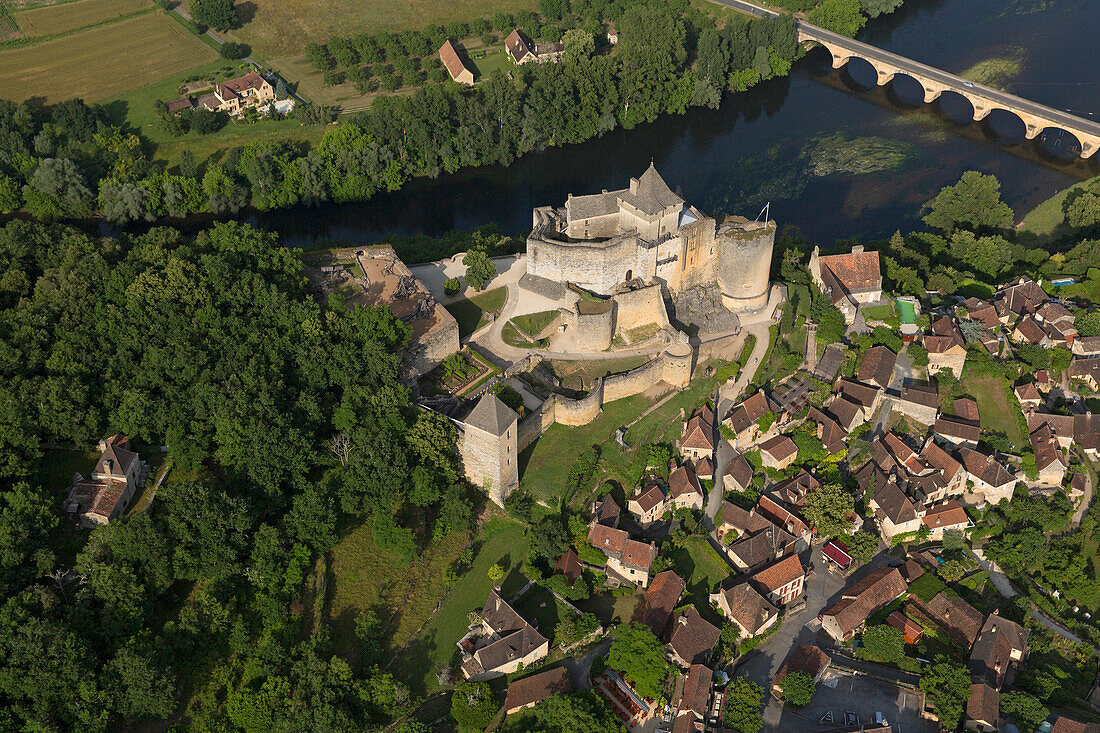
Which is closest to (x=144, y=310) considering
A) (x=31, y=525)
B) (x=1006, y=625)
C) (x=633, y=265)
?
(x=31, y=525)

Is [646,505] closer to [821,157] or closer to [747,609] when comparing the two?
[747,609]

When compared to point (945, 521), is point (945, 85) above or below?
above

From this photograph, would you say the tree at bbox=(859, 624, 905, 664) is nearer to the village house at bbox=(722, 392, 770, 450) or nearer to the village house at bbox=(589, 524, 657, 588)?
the village house at bbox=(589, 524, 657, 588)

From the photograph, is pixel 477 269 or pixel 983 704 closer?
pixel 983 704

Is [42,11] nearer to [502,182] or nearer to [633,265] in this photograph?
[502,182]

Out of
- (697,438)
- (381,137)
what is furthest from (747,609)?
(381,137)

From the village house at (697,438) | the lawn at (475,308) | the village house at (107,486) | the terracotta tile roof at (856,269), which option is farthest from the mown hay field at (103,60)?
the terracotta tile roof at (856,269)

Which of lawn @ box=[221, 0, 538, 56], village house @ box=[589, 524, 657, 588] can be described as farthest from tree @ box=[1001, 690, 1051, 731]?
lawn @ box=[221, 0, 538, 56]
